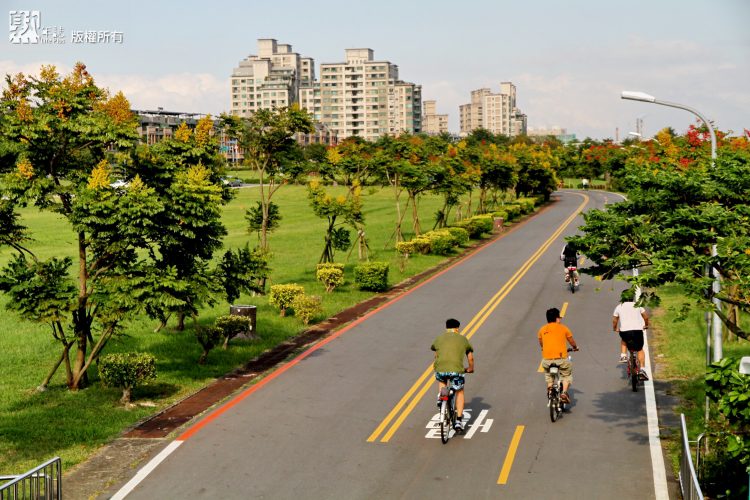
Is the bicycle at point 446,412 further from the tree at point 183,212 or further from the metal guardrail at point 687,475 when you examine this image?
the tree at point 183,212

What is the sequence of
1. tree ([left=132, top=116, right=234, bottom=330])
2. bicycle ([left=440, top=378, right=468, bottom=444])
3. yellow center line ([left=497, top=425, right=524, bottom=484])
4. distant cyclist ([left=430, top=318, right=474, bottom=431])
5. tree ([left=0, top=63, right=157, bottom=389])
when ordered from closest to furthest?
yellow center line ([left=497, top=425, right=524, bottom=484]), bicycle ([left=440, top=378, right=468, bottom=444]), distant cyclist ([left=430, top=318, right=474, bottom=431]), tree ([left=0, top=63, right=157, bottom=389]), tree ([left=132, top=116, right=234, bottom=330])

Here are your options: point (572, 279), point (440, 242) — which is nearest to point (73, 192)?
point (572, 279)

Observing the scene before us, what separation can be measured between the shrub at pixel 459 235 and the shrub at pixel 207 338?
76.8 ft

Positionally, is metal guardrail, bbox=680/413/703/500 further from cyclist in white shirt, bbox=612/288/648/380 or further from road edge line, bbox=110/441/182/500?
road edge line, bbox=110/441/182/500

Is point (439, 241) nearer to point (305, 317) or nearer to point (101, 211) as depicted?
point (305, 317)

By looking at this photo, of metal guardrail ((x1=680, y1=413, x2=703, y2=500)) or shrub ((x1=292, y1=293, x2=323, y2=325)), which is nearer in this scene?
metal guardrail ((x1=680, y1=413, x2=703, y2=500))

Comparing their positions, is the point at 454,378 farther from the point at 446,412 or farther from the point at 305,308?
the point at 305,308

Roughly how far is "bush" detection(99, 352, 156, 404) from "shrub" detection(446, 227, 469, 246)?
27884mm

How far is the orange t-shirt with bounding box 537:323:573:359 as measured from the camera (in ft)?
48.9

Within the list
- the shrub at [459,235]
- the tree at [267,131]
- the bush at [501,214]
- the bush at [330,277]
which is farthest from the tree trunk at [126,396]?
the bush at [501,214]

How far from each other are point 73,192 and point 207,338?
A: 5342 mm

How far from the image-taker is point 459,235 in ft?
144

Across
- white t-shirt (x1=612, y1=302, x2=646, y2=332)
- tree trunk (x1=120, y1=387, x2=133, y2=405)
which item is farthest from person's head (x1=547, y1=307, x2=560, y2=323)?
tree trunk (x1=120, y1=387, x2=133, y2=405)

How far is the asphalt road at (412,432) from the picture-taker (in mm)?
11852
